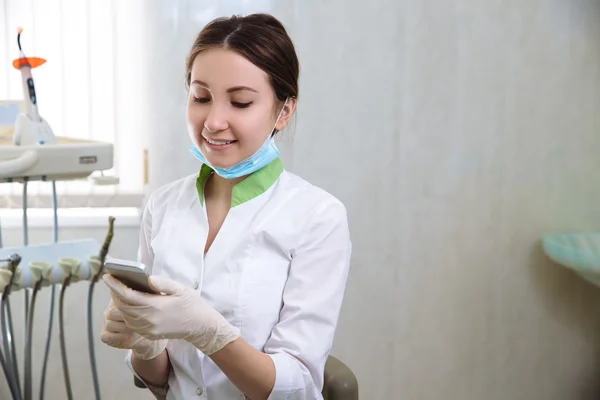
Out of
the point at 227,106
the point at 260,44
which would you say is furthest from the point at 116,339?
the point at 260,44

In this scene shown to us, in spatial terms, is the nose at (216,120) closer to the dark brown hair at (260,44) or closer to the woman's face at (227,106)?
the woman's face at (227,106)

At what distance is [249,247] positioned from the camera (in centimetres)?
126

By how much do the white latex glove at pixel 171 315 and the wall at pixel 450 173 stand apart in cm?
120

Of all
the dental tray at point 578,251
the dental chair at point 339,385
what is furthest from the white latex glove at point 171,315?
the dental tray at point 578,251

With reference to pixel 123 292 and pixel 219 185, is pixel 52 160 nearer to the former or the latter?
pixel 219 185

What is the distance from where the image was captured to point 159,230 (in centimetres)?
136

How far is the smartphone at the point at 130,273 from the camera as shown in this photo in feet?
3.18

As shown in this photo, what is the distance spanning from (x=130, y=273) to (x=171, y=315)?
108 mm

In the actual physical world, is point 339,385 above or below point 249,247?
below

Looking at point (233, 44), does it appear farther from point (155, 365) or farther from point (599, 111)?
point (599, 111)

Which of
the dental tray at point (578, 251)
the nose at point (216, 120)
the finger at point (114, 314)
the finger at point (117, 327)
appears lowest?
the dental tray at point (578, 251)

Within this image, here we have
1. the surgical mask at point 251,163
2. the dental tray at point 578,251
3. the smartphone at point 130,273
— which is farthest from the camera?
the dental tray at point 578,251

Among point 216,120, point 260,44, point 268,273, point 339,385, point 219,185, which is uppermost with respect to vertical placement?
point 260,44

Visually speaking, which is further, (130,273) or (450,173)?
(450,173)
